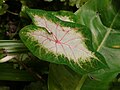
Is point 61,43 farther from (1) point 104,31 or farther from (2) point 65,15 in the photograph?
(1) point 104,31

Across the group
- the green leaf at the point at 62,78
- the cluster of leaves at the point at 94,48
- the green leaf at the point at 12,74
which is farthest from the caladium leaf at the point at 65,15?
the green leaf at the point at 12,74

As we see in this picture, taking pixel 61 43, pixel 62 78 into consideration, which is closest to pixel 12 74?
pixel 62 78

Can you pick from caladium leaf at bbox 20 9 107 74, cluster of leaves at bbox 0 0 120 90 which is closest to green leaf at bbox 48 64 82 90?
cluster of leaves at bbox 0 0 120 90

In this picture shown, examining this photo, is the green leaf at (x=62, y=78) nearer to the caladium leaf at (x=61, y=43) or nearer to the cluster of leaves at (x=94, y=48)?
the cluster of leaves at (x=94, y=48)

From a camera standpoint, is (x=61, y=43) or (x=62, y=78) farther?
(x=62, y=78)

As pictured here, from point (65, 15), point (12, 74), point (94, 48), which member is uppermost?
point (65, 15)

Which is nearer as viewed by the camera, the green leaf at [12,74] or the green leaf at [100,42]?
the green leaf at [100,42]

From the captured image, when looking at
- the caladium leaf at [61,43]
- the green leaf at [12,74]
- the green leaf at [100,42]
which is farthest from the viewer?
the green leaf at [12,74]

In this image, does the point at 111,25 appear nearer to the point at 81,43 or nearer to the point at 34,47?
the point at 81,43
